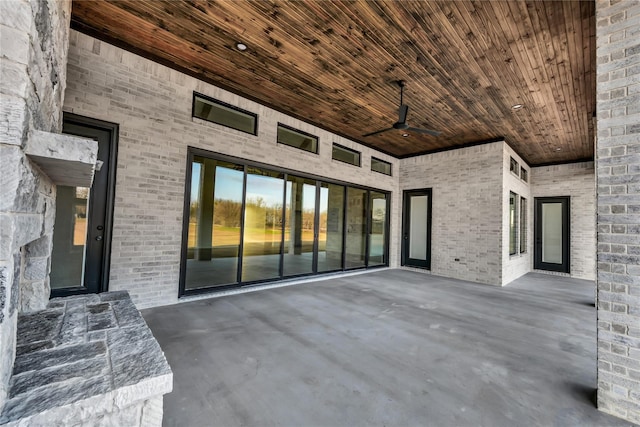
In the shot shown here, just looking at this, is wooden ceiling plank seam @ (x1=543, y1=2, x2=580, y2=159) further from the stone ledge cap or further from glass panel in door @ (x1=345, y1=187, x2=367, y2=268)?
glass panel in door @ (x1=345, y1=187, x2=367, y2=268)

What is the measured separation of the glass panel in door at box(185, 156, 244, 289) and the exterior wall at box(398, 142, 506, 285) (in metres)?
5.15

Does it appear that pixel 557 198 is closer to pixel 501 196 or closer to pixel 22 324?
pixel 501 196

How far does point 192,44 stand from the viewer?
3.60 m

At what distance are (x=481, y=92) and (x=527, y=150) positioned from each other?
13.5 feet

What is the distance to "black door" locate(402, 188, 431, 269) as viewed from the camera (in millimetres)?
7762

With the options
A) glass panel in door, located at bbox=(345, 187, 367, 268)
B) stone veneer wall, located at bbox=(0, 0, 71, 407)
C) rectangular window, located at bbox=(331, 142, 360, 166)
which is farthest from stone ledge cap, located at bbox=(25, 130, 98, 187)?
glass panel in door, located at bbox=(345, 187, 367, 268)

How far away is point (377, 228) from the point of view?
26.1 feet

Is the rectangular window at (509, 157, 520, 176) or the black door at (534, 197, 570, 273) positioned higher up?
the rectangular window at (509, 157, 520, 176)

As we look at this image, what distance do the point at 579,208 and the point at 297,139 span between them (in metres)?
8.15

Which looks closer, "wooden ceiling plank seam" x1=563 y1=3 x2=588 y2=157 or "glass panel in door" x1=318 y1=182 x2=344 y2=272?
"wooden ceiling plank seam" x1=563 y1=3 x2=588 y2=157

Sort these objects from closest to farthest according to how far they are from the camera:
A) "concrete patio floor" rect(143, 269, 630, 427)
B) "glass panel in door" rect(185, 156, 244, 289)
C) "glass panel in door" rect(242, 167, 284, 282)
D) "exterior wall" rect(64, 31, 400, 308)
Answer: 1. "concrete patio floor" rect(143, 269, 630, 427)
2. "exterior wall" rect(64, 31, 400, 308)
3. "glass panel in door" rect(185, 156, 244, 289)
4. "glass panel in door" rect(242, 167, 284, 282)

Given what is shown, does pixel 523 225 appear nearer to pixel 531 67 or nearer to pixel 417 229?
pixel 417 229

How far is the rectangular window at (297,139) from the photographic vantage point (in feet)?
18.4

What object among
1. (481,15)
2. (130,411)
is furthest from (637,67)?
(130,411)
